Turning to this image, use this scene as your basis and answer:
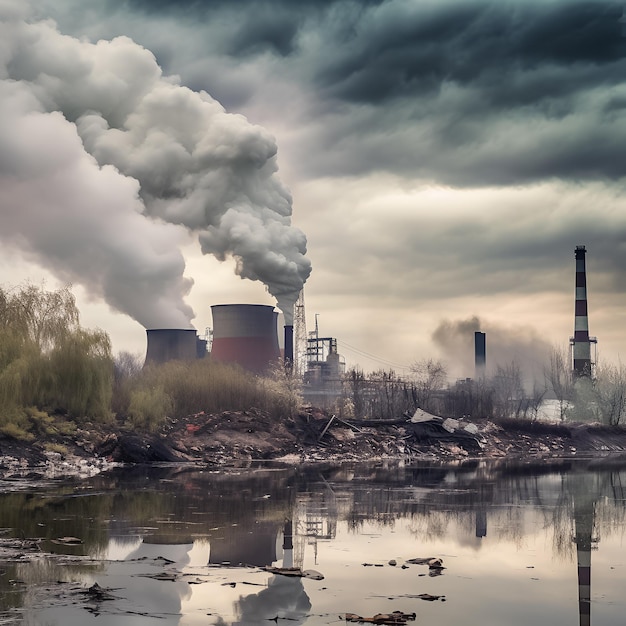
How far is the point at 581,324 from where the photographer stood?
2381 inches

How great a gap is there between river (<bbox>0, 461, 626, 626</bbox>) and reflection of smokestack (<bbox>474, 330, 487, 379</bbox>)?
227ft

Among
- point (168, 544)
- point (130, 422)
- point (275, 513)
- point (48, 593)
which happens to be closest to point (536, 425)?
point (130, 422)

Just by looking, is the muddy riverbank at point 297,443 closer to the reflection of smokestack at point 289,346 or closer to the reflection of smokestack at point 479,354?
the reflection of smokestack at point 289,346

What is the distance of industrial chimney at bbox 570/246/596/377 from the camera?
59750mm

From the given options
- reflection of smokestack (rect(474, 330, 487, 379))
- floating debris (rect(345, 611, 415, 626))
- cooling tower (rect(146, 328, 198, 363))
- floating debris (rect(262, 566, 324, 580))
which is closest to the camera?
floating debris (rect(345, 611, 415, 626))

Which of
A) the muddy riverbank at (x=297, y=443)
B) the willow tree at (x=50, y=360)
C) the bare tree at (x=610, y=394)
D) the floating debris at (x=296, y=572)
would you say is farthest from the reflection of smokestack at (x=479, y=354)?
the floating debris at (x=296, y=572)

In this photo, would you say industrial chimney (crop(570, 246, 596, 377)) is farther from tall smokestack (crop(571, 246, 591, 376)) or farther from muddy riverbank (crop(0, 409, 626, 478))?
muddy riverbank (crop(0, 409, 626, 478))

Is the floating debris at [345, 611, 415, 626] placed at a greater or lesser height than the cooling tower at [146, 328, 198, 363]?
lesser

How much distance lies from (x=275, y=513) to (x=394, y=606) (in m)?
7.09

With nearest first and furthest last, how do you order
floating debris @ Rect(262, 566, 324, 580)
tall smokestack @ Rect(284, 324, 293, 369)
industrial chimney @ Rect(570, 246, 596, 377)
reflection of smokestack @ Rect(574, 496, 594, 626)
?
1. reflection of smokestack @ Rect(574, 496, 594, 626)
2. floating debris @ Rect(262, 566, 324, 580)
3. tall smokestack @ Rect(284, 324, 293, 369)
4. industrial chimney @ Rect(570, 246, 596, 377)

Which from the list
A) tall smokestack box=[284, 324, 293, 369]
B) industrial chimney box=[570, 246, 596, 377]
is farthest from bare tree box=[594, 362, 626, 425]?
tall smokestack box=[284, 324, 293, 369]

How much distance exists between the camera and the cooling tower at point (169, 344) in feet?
146

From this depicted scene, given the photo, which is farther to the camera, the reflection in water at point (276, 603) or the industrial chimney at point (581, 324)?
the industrial chimney at point (581, 324)

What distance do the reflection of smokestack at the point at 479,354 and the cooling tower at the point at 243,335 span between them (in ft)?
156
